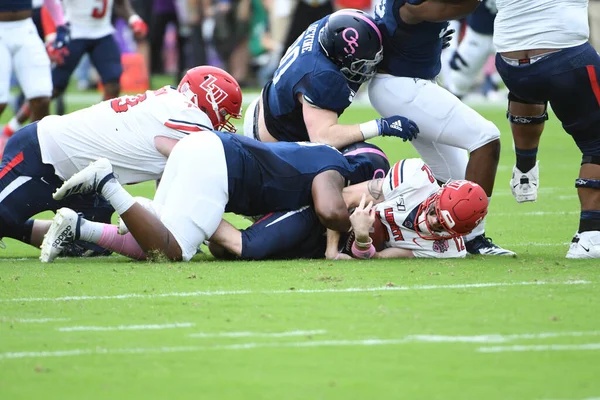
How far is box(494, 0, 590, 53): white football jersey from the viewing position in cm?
621

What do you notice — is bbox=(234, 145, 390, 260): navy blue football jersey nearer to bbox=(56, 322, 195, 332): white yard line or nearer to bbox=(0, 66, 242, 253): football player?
bbox=(0, 66, 242, 253): football player

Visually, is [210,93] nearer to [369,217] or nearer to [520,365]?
[369,217]

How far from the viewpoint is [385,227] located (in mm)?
6461

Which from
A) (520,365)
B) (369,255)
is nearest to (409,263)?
(369,255)

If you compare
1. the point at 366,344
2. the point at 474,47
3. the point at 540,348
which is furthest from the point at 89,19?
the point at 540,348

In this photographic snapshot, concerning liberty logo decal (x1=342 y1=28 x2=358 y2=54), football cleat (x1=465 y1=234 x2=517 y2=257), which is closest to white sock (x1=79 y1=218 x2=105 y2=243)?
liberty logo decal (x1=342 y1=28 x2=358 y2=54)

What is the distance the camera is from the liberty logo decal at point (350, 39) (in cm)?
667

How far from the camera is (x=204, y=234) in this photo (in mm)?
6188

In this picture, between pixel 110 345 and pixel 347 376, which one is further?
pixel 110 345

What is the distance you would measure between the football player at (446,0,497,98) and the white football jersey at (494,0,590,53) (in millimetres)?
5121

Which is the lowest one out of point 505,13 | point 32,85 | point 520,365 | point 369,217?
point 32,85

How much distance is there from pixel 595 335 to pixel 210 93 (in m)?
3.26

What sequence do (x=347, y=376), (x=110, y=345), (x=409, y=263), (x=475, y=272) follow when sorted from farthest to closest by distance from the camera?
(x=409, y=263) < (x=475, y=272) < (x=110, y=345) < (x=347, y=376)

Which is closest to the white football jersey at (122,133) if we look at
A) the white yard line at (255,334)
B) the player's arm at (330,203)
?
the player's arm at (330,203)
